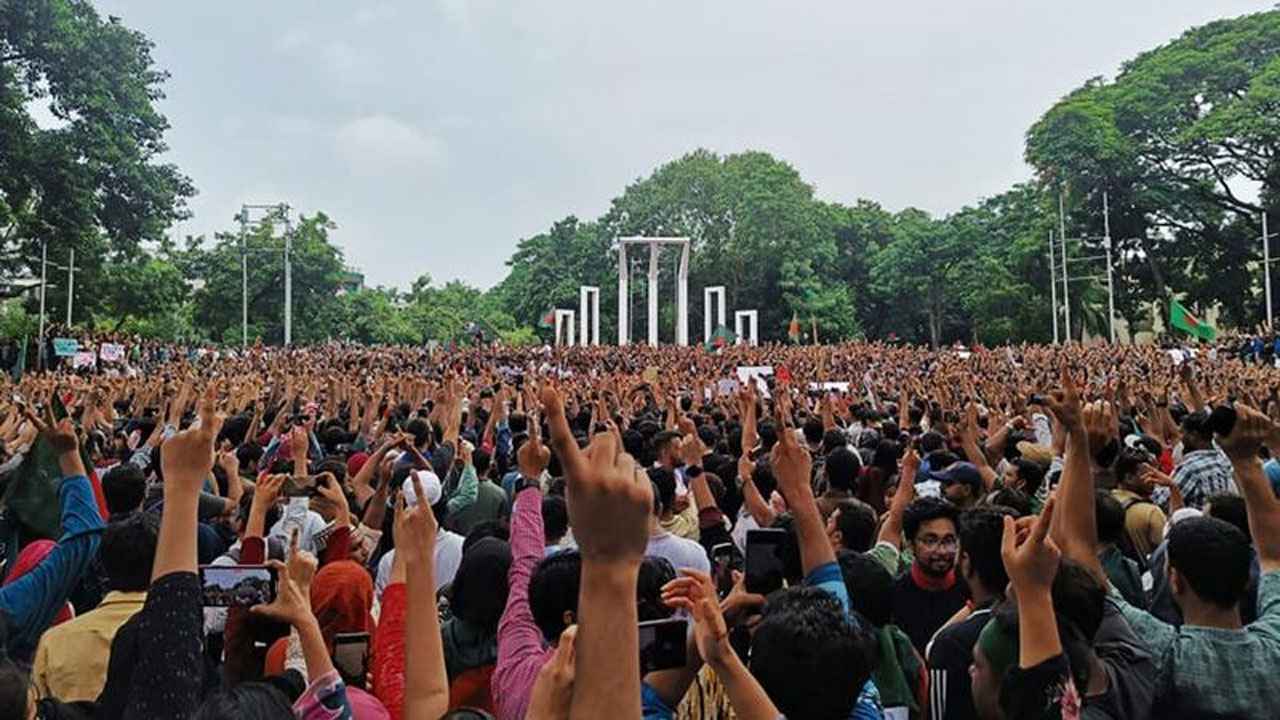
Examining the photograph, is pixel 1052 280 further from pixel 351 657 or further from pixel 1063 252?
pixel 351 657

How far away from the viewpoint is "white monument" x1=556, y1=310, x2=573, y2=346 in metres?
45.0

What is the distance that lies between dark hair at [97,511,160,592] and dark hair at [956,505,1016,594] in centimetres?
256

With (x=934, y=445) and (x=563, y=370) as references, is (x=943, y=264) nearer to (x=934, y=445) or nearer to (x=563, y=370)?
(x=563, y=370)

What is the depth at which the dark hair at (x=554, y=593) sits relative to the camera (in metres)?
2.74

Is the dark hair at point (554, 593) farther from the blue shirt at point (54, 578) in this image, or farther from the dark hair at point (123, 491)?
the dark hair at point (123, 491)

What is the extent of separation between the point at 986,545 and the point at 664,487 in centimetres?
195

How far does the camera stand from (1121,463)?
5.30 meters

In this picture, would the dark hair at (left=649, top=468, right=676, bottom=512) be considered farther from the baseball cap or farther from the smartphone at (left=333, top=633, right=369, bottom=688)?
the smartphone at (left=333, top=633, right=369, bottom=688)

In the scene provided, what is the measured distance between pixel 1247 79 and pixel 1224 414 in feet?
153

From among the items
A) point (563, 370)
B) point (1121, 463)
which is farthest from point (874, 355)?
point (1121, 463)

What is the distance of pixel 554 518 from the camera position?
4.37 meters

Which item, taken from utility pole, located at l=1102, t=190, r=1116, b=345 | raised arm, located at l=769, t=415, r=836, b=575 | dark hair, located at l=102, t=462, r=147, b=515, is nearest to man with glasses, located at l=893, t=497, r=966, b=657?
raised arm, located at l=769, t=415, r=836, b=575

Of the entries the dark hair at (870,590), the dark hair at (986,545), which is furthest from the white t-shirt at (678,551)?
the dark hair at (986,545)

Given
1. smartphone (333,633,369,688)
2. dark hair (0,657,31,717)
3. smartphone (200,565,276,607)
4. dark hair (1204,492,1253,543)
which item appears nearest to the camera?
dark hair (0,657,31,717)
